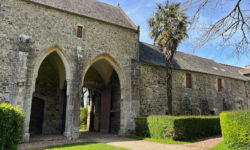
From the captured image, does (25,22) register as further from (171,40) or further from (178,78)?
(178,78)

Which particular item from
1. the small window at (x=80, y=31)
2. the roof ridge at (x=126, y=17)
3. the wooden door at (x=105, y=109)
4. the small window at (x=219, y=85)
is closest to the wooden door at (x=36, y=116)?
the wooden door at (x=105, y=109)

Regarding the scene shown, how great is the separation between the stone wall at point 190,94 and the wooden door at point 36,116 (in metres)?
6.83

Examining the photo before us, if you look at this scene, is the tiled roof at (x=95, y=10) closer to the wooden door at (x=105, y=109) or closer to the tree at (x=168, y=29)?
the tree at (x=168, y=29)

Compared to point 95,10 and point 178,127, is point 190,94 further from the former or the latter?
point 95,10

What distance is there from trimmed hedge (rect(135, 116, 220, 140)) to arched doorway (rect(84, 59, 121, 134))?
114 inches

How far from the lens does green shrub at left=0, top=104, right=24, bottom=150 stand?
5.18 meters

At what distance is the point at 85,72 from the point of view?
12.4 metres

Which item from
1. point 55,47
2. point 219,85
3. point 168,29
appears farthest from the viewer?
point 219,85

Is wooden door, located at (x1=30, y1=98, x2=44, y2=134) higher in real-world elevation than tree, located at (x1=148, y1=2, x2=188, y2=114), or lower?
lower

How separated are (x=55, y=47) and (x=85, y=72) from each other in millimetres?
2177

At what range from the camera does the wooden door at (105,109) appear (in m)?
15.9

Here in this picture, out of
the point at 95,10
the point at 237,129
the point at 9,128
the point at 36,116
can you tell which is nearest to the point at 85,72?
the point at 95,10

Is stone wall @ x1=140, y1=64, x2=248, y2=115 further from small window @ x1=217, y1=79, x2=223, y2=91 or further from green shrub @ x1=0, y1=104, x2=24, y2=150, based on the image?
green shrub @ x1=0, y1=104, x2=24, y2=150

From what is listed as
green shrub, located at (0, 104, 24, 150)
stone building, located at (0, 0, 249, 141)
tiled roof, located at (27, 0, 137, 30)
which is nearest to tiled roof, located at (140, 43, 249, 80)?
stone building, located at (0, 0, 249, 141)
